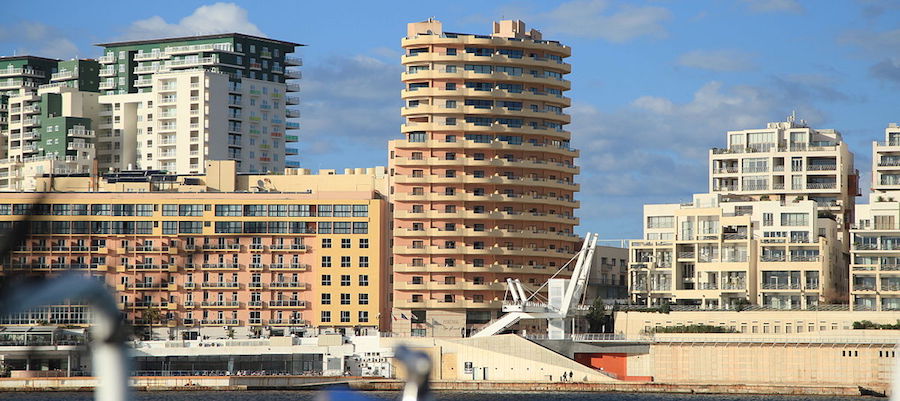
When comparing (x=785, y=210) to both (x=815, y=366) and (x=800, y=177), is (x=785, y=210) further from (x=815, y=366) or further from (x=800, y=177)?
(x=815, y=366)

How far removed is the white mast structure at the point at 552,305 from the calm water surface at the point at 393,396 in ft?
53.3

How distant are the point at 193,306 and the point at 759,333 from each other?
58.5 meters

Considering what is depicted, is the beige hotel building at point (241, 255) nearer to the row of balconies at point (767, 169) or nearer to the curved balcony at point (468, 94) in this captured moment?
the curved balcony at point (468, 94)

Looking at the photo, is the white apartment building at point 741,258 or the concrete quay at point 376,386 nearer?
the concrete quay at point 376,386

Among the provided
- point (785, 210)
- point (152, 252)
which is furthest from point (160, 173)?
point (785, 210)

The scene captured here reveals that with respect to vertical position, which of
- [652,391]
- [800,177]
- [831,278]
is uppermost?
[800,177]

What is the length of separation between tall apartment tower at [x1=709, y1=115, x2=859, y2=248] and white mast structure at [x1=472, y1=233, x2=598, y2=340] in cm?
2448

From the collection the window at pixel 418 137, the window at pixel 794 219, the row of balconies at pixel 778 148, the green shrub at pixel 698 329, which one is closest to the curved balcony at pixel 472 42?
the window at pixel 418 137

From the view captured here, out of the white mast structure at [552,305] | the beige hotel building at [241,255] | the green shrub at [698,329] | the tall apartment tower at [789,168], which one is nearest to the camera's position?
the green shrub at [698,329]

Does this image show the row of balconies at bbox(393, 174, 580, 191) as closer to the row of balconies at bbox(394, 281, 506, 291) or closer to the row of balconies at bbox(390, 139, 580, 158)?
the row of balconies at bbox(390, 139, 580, 158)

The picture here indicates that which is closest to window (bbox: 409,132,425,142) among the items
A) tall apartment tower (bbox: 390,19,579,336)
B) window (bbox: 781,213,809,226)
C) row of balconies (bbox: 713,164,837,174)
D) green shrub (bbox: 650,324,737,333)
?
tall apartment tower (bbox: 390,19,579,336)

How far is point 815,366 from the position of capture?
130 m

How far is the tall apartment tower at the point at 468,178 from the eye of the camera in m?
157

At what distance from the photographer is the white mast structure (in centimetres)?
14588
